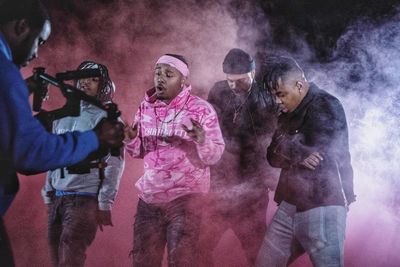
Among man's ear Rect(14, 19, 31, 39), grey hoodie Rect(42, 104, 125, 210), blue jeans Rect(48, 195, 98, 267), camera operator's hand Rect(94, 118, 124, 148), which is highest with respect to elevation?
man's ear Rect(14, 19, 31, 39)

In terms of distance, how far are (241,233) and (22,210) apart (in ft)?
8.75

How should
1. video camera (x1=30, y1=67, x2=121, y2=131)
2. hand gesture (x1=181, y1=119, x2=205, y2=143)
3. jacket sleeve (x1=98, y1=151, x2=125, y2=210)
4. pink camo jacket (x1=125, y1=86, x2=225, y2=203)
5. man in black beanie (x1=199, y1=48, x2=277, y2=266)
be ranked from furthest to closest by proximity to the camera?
man in black beanie (x1=199, y1=48, x2=277, y2=266), jacket sleeve (x1=98, y1=151, x2=125, y2=210), pink camo jacket (x1=125, y1=86, x2=225, y2=203), hand gesture (x1=181, y1=119, x2=205, y2=143), video camera (x1=30, y1=67, x2=121, y2=131)

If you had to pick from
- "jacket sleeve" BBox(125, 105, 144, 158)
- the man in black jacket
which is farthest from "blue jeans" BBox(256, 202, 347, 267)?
"jacket sleeve" BBox(125, 105, 144, 158)

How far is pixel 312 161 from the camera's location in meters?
3.44

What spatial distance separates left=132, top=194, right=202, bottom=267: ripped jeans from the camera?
12.2 feet

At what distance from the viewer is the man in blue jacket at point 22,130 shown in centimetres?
235

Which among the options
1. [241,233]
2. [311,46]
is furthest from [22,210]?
[311,46]

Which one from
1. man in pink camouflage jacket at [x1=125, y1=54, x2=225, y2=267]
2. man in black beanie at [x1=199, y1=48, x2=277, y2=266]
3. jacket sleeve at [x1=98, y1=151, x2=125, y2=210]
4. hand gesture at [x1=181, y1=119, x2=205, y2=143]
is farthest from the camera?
man in black beanie at [x1=199, y1=48, x2=277, y2=266]

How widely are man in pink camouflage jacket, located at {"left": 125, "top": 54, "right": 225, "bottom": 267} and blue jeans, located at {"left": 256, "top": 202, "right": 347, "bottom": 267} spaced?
2.11 feet

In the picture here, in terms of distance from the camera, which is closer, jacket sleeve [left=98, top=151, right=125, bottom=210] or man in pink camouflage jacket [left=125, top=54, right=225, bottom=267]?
man in pink camouflage jacket [left=125, top=54, right=225, bottom=267]

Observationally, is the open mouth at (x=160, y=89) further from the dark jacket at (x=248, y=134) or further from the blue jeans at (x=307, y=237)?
the blue jeans at (x=307, y=237)

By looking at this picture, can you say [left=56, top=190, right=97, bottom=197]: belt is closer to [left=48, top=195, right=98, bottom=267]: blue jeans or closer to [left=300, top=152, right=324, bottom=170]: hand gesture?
[left=48, top=195, right=98, bottom=267]: blue jeans

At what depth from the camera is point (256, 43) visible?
521 cm

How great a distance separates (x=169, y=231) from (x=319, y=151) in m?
1.37
